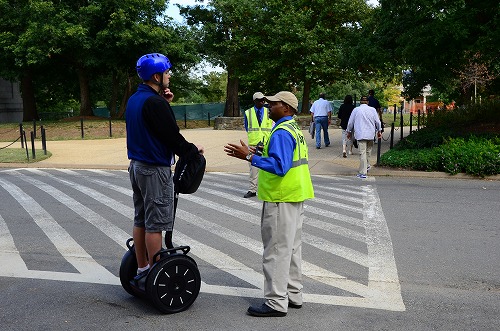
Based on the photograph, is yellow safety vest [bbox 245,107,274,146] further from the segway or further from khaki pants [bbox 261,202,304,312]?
khaki pants [bbox 261,202,304,312]

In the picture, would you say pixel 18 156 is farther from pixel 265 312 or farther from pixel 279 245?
pixel 279 245

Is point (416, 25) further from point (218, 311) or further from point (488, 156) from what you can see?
point (218, 311)

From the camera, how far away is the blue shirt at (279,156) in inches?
162

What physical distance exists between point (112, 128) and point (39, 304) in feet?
78.6

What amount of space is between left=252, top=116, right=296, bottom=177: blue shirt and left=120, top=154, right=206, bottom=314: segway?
0.50 meters

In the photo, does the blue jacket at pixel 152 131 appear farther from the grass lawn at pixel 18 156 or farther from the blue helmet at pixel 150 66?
the grass lawn at pixel 18 156

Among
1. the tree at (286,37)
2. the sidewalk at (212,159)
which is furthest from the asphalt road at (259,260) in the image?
the tree at (286,37)

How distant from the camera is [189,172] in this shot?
14.1 ft

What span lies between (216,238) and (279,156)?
3056 mm

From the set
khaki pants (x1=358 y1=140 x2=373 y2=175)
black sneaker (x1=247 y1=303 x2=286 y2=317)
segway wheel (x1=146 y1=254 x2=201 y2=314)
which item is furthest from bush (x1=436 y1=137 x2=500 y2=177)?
segway wheel (x1=146 y1=254 x2=201 y2=314)

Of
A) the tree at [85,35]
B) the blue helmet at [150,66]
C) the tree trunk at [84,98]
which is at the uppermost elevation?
the tree at [85,35]

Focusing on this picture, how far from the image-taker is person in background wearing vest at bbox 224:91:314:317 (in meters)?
4.14

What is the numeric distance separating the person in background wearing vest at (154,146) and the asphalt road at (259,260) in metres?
0.81

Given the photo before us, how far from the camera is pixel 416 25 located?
54.3 ft
